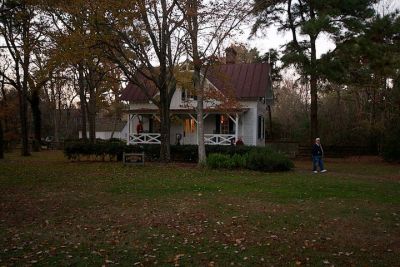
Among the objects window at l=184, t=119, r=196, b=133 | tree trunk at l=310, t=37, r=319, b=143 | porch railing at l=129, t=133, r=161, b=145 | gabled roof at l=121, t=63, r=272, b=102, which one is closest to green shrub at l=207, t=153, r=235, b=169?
tree trunk at l=310, t=37, r=319, b=143

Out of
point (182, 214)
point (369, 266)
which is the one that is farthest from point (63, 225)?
point (369, 266)

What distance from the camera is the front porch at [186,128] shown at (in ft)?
94.6

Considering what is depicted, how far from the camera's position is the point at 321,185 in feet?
47.4

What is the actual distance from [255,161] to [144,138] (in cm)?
1253

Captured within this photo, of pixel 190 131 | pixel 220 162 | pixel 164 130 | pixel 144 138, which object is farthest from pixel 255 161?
pixel 190 131

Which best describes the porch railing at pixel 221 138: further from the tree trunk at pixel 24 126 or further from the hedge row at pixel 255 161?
the tree trunk at pixel 24 126

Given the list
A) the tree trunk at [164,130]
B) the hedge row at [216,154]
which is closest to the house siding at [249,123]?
the hedge row at [216,154]

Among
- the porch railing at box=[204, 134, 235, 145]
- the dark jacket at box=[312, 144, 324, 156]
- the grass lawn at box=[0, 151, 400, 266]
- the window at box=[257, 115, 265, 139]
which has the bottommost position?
the grass lawn at box=[0, 151, 400, 266]

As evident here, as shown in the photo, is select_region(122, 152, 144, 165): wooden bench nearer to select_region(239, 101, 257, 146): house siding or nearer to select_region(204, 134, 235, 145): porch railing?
select_region(204, 134, 235, 145): porch railing

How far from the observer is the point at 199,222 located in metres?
8.96

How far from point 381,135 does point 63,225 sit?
85.5ft

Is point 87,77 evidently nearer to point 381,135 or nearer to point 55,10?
point 55,10

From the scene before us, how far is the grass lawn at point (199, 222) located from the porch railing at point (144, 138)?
1400cm

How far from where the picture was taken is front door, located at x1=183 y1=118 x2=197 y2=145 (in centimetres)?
3122
